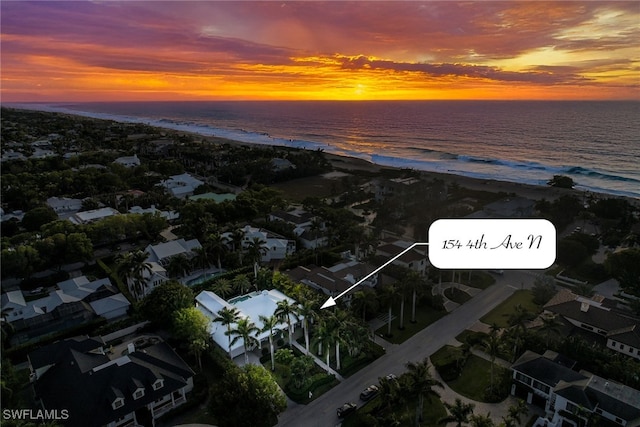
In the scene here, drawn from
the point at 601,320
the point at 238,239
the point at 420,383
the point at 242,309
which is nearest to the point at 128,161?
the point at 238,239

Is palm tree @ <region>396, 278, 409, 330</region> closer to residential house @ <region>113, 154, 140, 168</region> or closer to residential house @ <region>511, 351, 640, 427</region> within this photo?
residential house @ <region>511, 351, 640, 427</region>

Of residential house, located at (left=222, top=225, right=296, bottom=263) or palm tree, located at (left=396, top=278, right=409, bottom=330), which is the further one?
residential house, located at (left=222, top=225, right=296, bottom=263)

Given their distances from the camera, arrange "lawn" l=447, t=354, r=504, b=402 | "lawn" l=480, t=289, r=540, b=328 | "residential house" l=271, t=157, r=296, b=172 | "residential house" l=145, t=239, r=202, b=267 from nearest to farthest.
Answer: "lawn" l=447, t=354, r=504, b=402 → "lawn" l=480, t=289, r=540, b=328 → "residential house" l=145, t=239, r=202, b=267 → "residential house" l=271, t=157, r=296, b=172

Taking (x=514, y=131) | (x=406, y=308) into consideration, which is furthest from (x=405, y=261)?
(x=514, y=131)

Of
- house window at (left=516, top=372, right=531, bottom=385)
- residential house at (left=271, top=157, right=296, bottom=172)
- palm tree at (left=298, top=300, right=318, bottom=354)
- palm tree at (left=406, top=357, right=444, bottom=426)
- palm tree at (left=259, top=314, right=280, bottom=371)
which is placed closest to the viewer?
palm tree at (left=406, top=357, right=444, bottom=426)

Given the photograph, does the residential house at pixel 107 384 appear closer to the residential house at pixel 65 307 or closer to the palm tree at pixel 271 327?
the palm tree at pixel 271 327

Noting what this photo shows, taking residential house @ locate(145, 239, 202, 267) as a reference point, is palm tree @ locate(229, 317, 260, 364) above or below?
above

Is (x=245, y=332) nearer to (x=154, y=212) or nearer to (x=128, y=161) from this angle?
(x=154, y=212)

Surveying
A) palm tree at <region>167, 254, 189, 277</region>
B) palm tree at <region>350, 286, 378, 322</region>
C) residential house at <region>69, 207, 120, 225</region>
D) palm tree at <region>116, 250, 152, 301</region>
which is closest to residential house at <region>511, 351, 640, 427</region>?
palm tree at <region>350, 286, 378, 322</region>
